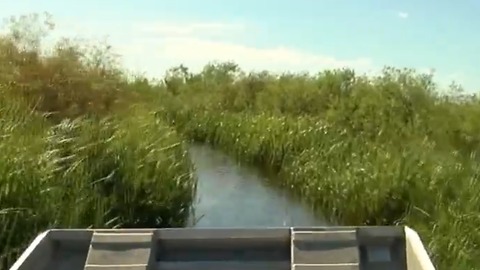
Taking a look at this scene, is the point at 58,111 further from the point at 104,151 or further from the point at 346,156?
the point at 346,156

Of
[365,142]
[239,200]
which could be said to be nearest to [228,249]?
[239,200]

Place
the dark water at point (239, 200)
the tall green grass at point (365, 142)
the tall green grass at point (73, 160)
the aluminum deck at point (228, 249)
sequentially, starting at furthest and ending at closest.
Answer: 1. the dark water at point (239, 200)
2. the tall green grass at point (365, 142)
3. the tall green grass at point (73, 160)
4. the aluminum deck at point (228, 249)

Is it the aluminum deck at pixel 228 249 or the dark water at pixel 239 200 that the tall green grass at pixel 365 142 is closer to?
Result: the dark water at pixel 239 200

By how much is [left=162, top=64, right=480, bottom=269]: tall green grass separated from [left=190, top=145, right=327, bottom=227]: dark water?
0.64ft

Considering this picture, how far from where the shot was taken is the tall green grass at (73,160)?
488 centimetres

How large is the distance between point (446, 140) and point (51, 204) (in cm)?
609

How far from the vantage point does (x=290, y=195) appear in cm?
895

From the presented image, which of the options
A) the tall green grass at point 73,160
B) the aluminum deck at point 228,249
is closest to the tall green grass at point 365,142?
the tall green grass at point 73,160

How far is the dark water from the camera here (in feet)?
25.8

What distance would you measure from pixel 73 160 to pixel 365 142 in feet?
13.9

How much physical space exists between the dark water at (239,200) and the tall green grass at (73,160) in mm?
529

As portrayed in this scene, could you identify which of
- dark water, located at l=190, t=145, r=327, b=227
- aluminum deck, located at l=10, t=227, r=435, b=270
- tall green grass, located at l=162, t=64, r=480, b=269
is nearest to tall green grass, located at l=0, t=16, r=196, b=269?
dark water, located at l=190, t=145, r=327, b=227

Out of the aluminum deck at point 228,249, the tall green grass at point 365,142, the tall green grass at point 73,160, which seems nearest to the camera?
the aluminum deck at point 228,249

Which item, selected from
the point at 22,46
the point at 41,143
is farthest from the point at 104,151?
the point at 22,46
